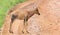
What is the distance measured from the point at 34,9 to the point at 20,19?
0.15 m

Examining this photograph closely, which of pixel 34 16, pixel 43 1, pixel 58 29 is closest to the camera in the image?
pixel 58 29

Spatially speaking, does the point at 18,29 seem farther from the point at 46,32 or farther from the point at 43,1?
the point at 43,1

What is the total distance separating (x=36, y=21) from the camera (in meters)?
1.38

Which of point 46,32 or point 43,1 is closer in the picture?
point 46,32

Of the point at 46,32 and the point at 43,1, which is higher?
the point at 43,1

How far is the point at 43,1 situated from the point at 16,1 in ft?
1.07

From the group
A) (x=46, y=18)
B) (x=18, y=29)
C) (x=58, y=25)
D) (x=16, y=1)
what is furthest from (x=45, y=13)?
(x=16, y=1)

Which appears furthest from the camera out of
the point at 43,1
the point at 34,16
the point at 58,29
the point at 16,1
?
the point at 16,1

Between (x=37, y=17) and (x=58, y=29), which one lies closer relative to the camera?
(x=58, y=29)

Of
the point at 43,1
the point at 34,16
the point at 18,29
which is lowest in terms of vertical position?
the point at 18,29

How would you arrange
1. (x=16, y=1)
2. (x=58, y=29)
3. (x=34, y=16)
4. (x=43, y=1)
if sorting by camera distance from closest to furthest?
(x=58, y=29) < (x=34, y=16) < (x=43, y=1) < (x=16, y=1)

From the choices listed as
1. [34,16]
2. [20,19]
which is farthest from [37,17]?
[20,19]

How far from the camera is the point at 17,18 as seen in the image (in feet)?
4.61

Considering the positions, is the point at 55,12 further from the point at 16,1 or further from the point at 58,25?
the point at 16,1
